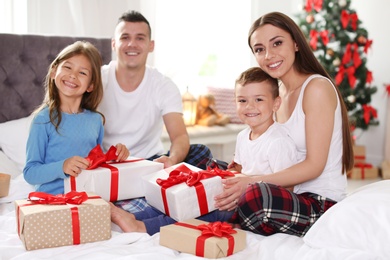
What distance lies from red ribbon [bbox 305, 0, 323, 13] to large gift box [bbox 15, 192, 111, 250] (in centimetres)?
370

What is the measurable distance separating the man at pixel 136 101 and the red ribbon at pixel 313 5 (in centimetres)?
257

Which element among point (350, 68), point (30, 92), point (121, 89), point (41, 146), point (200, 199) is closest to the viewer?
point (200, 199)

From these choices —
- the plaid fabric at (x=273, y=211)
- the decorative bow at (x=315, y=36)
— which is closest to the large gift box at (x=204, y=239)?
the plaid fabric at (x=273, y=211)

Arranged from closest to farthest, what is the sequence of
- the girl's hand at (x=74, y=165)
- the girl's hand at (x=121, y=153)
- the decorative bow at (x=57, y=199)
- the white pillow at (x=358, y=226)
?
the white pillow at (x=358, y=226)
the decorative bow at (x=57, y=199)
the girl's hand at (x=74, y=165)
the girl's hand at (x=121, y=153)

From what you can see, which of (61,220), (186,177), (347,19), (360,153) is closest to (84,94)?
(186,177)

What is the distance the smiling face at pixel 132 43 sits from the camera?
299 cm

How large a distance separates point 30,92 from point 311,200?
5.94 feet

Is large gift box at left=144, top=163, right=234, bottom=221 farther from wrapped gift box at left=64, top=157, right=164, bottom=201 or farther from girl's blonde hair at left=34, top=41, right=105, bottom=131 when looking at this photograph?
girl's blonde hair at left=34, top=41, right=105, bottom=131

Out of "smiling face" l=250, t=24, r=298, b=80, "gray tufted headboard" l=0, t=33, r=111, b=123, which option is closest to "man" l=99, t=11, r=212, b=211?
"gray tufted headboard" l=0, t=33, r=111, b=123

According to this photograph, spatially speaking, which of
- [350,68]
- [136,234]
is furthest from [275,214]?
[350,68]

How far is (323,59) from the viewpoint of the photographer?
521 cm

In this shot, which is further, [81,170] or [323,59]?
[323,59]

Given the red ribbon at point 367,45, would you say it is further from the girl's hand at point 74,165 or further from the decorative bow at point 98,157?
the girl's hand at point 74,165

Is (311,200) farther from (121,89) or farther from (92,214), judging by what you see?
(121,89)
